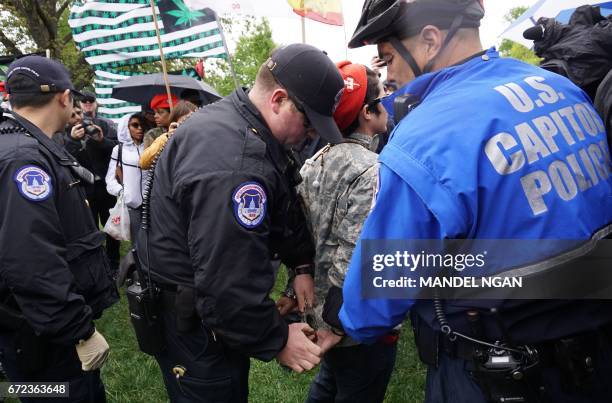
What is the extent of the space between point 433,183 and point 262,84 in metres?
0.94

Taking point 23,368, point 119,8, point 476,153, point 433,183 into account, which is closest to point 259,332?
point 433,183

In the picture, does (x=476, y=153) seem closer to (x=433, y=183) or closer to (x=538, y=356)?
(x=433, y=183)

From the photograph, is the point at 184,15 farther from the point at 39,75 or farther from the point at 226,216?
the point at 226,216

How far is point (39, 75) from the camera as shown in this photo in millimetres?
2396

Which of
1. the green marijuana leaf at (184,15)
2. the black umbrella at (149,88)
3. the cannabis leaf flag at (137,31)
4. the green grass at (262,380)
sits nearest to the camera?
the green grass at (262,380)

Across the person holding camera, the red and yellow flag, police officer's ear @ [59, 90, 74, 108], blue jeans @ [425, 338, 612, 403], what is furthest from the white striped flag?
blue jeans @ [425, 338, 612, 403]

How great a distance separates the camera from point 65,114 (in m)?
2.57

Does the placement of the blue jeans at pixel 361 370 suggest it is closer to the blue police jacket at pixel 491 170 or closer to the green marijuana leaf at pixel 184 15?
the blue police jacket at pixel 491 170

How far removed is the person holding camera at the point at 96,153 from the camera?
19.3ft

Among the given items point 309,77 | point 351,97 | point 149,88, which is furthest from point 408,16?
point 149,88

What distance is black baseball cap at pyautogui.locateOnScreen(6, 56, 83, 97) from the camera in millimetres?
2395

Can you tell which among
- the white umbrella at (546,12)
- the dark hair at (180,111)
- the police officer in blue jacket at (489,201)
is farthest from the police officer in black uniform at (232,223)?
the white umbrella at (546,12)

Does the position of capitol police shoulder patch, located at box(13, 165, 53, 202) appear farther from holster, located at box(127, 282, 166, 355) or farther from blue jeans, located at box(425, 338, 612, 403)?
blue jeans, located at box(425, 338, 612, 403)

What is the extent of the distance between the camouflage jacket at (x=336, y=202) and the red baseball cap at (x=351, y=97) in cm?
11
